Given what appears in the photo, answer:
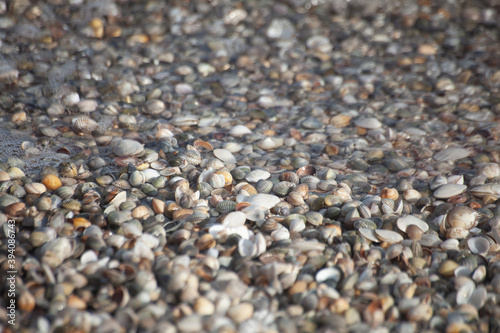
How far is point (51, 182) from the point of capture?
2611 mm

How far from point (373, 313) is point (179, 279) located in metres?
0.83

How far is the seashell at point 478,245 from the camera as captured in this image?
235cm

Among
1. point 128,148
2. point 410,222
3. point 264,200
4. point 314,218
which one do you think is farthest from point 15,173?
point 410,222

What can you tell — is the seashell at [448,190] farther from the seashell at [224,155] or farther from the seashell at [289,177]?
the seashell at [224,155]

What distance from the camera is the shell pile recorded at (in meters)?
1.95

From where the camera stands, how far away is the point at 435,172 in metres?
3.02

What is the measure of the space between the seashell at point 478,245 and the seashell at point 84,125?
252 cm

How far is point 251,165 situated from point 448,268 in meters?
1.35

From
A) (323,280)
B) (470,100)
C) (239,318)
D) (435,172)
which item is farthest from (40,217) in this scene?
(470,100)

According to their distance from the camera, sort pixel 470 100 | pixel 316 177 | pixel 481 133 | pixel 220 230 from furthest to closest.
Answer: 1. pixel 470 100
2. pixel 481 133
3. pixel 316 177
4. pixel 220 230

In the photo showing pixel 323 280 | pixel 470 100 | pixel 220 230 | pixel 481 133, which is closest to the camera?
pixel 323 280

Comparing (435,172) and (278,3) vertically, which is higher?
(278,3)

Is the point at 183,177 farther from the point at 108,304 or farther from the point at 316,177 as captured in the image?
the point at 108,304

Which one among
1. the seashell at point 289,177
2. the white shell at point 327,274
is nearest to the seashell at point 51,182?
the seashell at point 289,177
